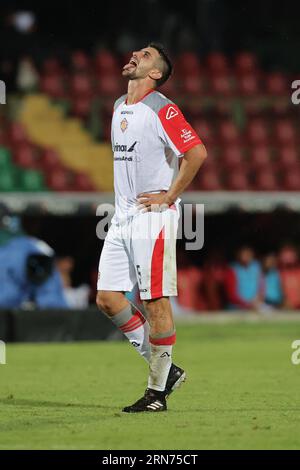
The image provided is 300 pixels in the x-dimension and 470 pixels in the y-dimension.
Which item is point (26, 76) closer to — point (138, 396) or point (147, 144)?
point (138, 396)

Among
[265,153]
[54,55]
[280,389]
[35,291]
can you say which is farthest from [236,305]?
[280,389]

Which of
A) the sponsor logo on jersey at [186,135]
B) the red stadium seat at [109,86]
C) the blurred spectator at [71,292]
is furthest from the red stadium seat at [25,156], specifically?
the sponsor logo on jersey at [186,135]

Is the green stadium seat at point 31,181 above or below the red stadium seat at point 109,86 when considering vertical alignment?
below

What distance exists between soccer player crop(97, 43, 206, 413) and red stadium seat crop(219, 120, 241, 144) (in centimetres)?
1675

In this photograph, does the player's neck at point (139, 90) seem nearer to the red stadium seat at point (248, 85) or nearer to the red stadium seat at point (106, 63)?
the red stadium seat at point (248, 85)

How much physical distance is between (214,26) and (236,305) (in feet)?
30.1

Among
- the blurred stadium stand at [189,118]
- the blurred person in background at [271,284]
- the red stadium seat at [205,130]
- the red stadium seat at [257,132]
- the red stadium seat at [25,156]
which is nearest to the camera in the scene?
the blurred person in background at [271,284]

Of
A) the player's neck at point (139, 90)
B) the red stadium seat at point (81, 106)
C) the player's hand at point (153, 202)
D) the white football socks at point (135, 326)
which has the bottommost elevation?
the white football socks at point (135, 326)

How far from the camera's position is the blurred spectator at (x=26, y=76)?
83.9ft

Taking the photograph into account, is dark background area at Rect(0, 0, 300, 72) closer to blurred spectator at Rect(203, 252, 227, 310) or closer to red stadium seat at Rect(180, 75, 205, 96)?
red stadium seat at Rect(180, 75, 205, 96)

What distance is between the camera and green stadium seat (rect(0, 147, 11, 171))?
22625mm

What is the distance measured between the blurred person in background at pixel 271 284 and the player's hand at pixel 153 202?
14.1m

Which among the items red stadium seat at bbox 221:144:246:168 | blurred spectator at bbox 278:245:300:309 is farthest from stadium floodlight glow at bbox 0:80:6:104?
blurred spectator at bbox 278:245:300:309

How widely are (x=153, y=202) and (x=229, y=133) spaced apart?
682 inches
